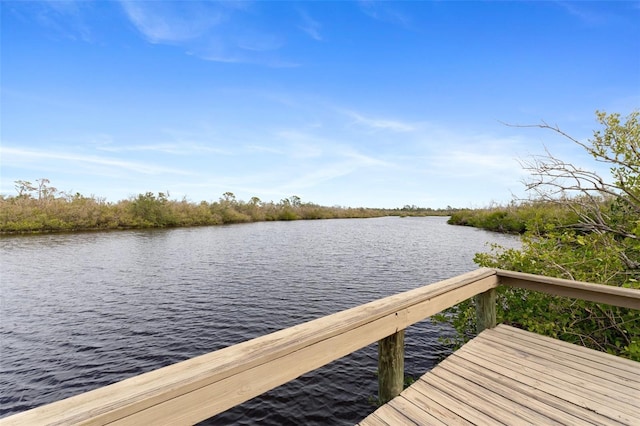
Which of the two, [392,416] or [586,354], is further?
[586,354]

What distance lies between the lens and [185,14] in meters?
9.66

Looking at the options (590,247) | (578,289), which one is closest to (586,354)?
(578,289)

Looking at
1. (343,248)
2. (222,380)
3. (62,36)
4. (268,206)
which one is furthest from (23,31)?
(268,206)

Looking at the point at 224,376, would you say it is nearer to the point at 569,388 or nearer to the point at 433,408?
the point at 433,408

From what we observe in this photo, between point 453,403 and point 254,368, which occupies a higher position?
point 254,368

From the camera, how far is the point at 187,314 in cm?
811

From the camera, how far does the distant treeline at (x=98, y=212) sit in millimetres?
29969

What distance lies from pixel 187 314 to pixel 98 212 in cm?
3576

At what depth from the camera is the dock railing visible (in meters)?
0.83

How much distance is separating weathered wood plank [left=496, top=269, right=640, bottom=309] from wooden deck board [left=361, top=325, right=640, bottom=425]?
0.48m

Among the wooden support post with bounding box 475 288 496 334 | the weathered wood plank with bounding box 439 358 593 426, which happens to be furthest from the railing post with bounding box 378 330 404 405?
the wooden support post with bounding box 475 288 496 334

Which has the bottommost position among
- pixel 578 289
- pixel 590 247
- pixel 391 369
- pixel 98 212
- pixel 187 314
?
pixel 187 314

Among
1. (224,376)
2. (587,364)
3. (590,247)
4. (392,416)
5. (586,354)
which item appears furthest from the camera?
(590,247)

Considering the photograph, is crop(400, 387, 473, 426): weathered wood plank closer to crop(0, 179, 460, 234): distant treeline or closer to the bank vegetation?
the bank vegetation
